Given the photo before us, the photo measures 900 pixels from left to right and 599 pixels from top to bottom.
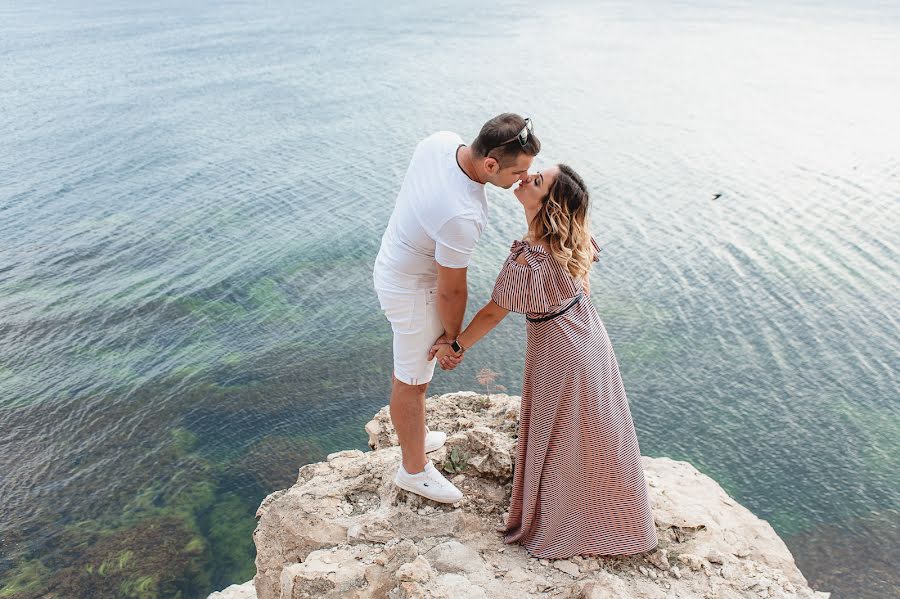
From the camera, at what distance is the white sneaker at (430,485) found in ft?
15.0

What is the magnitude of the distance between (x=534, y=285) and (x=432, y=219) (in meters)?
0.65

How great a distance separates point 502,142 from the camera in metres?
3.71

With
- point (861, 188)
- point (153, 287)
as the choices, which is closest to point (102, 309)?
point (153, 287)

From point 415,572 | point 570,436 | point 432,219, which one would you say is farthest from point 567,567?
point 432,219

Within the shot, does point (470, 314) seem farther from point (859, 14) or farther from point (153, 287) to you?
point (859, 14)

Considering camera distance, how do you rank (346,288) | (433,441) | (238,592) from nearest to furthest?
(433,441), (238,592), (346,288)

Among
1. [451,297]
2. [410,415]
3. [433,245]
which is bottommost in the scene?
[410,415]

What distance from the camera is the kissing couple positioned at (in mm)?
3809

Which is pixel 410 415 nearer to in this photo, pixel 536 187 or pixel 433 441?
pixel 433 441

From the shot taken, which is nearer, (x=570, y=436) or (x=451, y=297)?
(x=451, y=297)

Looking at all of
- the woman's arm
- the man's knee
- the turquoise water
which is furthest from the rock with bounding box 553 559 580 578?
the turquoise water

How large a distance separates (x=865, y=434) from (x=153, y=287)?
41.0 feet

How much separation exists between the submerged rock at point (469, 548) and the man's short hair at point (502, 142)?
2.05 meters

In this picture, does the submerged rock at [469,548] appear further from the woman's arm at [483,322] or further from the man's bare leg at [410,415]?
the woman's arm at [483,322]
